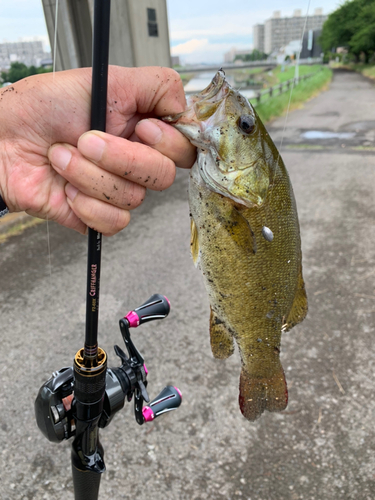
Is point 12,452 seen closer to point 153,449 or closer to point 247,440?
point 153,449

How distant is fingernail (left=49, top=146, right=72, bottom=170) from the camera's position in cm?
117

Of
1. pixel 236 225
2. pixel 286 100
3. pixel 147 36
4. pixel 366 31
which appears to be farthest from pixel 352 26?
pixel 236 225

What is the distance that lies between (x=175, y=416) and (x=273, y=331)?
174 centimetres

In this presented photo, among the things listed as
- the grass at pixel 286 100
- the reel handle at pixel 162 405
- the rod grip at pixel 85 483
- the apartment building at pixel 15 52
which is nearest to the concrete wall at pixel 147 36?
the grass at pixel 286 100

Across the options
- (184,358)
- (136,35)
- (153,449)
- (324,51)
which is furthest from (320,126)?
(324,51)

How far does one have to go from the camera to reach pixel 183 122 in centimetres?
124

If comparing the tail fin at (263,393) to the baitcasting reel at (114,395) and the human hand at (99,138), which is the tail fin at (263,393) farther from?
the human hand at (99,138)

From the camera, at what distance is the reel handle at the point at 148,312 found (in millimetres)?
1566

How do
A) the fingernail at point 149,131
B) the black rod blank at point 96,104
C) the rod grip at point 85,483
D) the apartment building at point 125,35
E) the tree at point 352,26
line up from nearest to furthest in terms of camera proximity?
Answer: the black rod blank at point 96,104 → the fingernail at point 149,131 → the rod grip at point 85,483 → the apartment building at point 125,35 → the tree at point 352,26

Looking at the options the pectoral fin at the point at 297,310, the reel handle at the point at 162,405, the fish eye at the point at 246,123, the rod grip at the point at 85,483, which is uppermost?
the fish eye at the point at 246,123

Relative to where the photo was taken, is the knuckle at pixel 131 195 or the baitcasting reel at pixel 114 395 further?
the baitcasting reel at pixel 114 395

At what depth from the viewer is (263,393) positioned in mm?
1586

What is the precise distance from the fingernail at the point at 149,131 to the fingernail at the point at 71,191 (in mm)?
287

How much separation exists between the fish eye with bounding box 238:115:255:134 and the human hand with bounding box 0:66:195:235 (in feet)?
0.57
